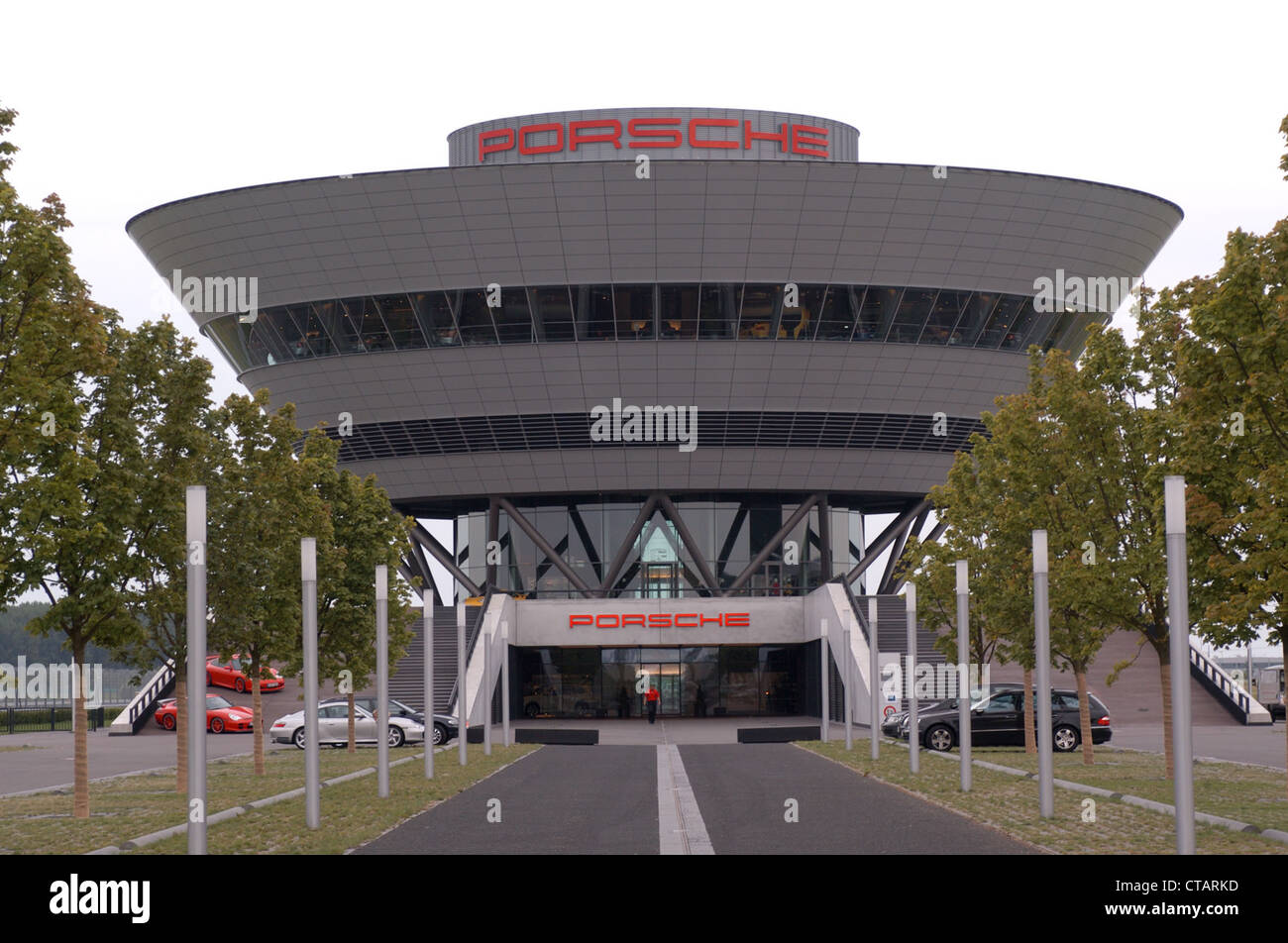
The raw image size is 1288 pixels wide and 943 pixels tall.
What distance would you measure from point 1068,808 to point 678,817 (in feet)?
17.8

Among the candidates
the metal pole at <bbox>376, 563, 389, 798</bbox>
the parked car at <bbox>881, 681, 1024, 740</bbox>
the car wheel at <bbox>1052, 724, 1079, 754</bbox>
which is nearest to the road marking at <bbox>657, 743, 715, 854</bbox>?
the metal pole at <bbox>376, 563, 389, 798</bbox>

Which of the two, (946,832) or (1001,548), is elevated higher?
(1001,548)

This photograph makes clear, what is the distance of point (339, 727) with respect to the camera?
158ft

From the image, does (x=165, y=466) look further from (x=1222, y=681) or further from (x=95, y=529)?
(x=1222, y=681)

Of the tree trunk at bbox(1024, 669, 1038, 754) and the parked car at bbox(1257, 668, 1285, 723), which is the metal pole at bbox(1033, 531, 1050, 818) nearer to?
the tree trunk at bbox(1024, 669, 1038, 754)

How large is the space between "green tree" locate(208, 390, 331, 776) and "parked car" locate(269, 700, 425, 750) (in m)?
14.4

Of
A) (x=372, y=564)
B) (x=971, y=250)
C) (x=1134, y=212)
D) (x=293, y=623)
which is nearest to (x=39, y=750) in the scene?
(x=372, y=564)

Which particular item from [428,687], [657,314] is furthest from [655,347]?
[428,687]

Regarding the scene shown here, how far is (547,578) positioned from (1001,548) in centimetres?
4068

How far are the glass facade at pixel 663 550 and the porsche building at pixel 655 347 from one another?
0.13 m

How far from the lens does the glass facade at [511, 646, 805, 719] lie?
235 feet

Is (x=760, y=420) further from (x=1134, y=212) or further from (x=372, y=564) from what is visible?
(x=372, y=564)

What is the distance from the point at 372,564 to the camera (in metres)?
39.5
